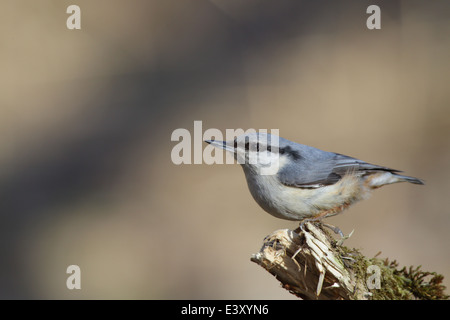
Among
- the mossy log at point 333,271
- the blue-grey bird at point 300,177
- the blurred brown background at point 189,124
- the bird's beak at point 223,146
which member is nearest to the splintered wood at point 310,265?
the mossy log at point 333,271

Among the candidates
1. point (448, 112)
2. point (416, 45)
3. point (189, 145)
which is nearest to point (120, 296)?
point (189, 145)

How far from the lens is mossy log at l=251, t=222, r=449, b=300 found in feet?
7.42

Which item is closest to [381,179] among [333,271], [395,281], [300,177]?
[300,177]

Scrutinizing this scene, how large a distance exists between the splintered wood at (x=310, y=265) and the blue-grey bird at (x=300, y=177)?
54cm

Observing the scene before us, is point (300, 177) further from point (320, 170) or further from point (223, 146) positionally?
point (223, 146)

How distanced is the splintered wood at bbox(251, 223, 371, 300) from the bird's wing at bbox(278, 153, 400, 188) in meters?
0.61

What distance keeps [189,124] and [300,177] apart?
3.58 meters

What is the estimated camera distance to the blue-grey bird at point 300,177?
2988 mm

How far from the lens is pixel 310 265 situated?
2.34m

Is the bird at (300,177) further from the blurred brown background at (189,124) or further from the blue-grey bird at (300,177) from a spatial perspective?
the blurred brown background at (189,124)

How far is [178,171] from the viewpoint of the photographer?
6.22m

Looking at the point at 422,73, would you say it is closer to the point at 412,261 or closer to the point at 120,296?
the point at 412,261

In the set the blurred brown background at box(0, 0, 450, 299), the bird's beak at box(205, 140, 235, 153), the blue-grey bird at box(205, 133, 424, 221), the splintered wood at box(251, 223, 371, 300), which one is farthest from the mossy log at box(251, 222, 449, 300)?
the blurred brown background at box(0, 0, 450, 299)

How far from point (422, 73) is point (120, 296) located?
4.65 metres
